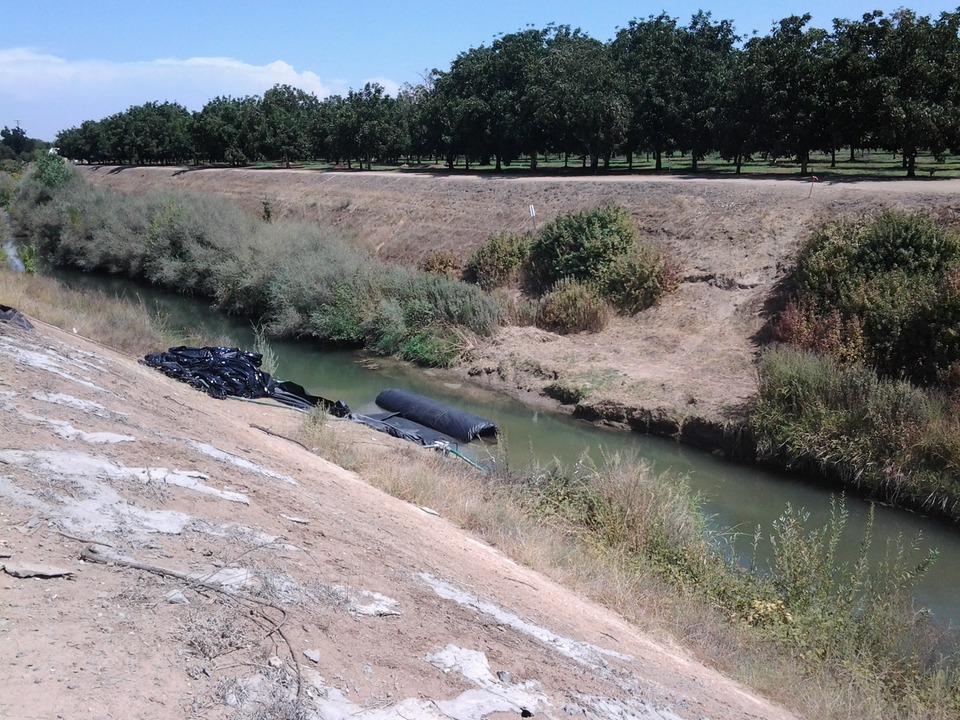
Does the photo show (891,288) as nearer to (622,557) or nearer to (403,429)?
(403,429)

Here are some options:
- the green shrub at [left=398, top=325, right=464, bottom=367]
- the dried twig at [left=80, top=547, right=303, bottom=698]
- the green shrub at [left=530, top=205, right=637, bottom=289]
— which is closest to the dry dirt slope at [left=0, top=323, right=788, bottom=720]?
the dried twig at [left=80, top=547, right=303, bottom=698]

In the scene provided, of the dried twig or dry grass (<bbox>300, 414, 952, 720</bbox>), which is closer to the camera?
the dried twig

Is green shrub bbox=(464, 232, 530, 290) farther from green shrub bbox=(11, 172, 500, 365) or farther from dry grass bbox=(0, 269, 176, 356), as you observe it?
dry grass bbox=(0, 269, 176, 356)

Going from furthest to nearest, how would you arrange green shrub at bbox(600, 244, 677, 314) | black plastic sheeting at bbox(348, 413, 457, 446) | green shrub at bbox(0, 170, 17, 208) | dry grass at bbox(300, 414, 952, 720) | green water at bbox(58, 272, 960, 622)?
green shrub at bbox(0, 170, 17, 208) < green shrub at bbox(600, 244, 677, 314) < black plastic sheeting at bbox(348, 413, 457, 446) < green water at bbox(58, 272, 960, 622) < dry grass at bbox(300, 414, 952, 720)

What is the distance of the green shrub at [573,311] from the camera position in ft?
75.3

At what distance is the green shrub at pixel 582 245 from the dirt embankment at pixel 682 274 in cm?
150

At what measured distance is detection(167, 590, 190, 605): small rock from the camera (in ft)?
16.6

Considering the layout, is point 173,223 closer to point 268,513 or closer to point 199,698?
point 268,513

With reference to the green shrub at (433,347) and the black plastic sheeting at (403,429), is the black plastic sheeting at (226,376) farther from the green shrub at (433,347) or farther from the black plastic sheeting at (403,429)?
the green shrub at (433,347)

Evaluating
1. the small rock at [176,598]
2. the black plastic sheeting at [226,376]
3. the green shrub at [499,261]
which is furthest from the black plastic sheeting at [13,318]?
the green shrub at [499,261]

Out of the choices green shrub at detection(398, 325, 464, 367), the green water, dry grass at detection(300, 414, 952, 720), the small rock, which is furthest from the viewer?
green shrub at detection(398, 325, 464, 367)

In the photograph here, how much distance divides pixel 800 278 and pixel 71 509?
1812 centimetres

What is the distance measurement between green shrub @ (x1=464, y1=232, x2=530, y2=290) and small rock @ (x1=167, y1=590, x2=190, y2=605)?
21897 mm

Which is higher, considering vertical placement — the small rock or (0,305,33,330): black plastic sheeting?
(0,305,33,330): black plastic sheeting
